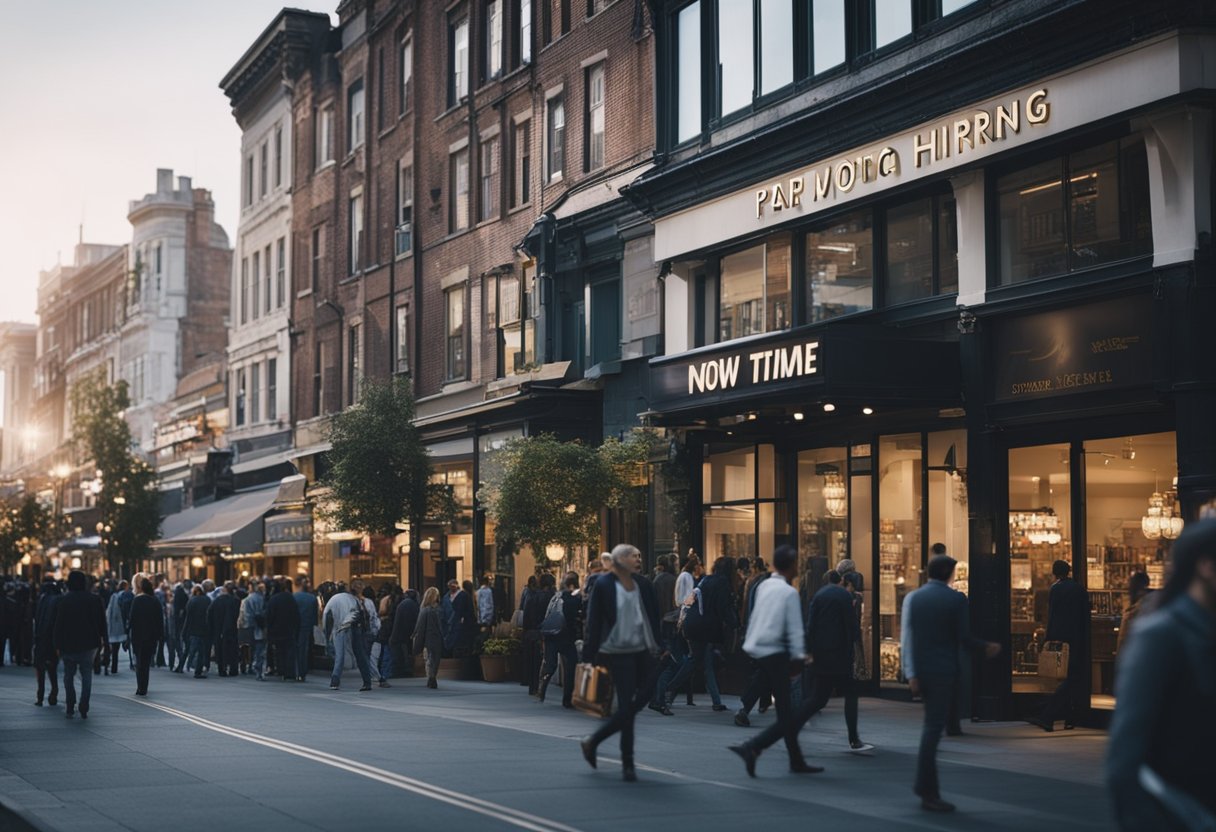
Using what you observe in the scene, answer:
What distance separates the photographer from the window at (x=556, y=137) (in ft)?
109

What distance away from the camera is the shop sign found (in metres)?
17.8

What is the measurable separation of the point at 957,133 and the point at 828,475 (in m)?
5.96

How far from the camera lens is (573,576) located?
2395 cm

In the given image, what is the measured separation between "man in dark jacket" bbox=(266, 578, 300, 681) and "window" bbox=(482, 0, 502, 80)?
13113 millimetres

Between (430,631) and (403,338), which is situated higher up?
(403,338)

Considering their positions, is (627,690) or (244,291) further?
(244,291)

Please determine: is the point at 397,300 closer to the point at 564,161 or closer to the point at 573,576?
the point at 564,161

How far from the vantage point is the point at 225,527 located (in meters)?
46.0

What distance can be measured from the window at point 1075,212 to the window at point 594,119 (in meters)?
12.8

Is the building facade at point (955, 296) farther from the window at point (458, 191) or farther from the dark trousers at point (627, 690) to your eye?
the window at point (458, 191)

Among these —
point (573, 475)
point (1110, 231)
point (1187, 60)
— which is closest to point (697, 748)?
point (1110, 231)

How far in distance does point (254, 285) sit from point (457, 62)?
1655 cm

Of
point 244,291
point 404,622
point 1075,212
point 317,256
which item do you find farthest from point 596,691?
point 244,291

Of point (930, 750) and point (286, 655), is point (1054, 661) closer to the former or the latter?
point (930, 750)
